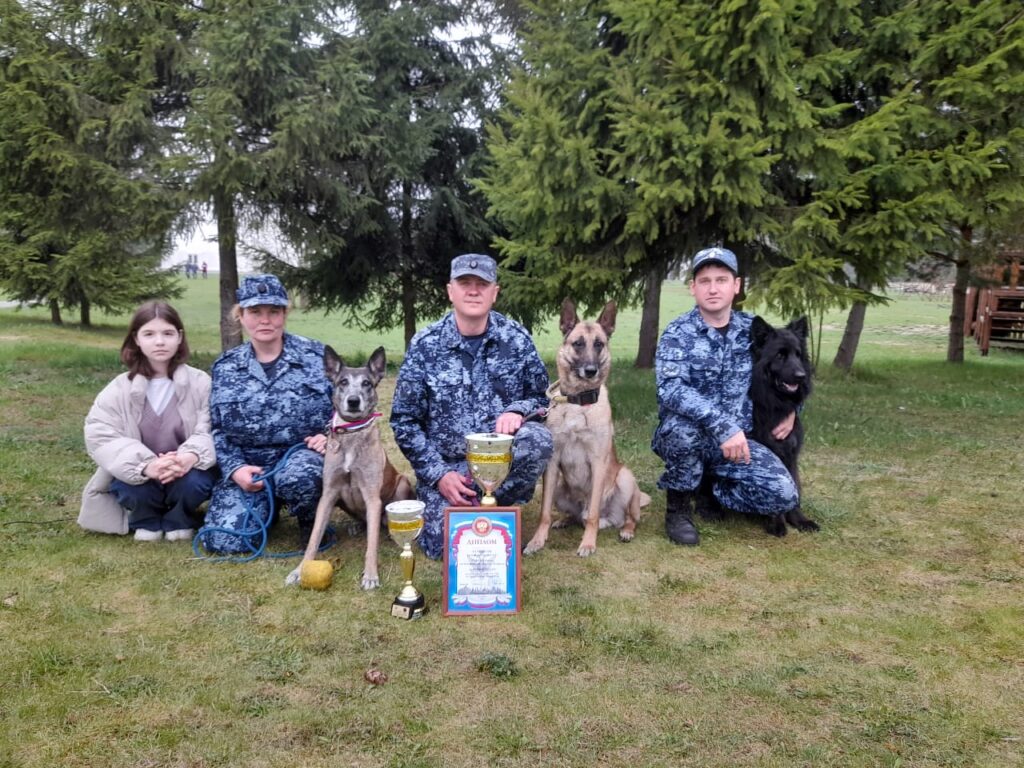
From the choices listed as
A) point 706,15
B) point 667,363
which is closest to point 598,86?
point 706,15

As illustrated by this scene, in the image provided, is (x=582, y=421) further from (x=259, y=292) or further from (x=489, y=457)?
(x=259, y=292)

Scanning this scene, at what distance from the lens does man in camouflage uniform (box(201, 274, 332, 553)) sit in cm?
390

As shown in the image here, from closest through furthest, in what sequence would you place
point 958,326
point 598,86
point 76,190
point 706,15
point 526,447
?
point 526,447 < point 706,15 < point 598,86 < point 76,190 < point 958,326

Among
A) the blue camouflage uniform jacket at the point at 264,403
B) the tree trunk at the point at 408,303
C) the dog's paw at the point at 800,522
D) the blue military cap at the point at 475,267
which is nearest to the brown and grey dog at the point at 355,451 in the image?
the blue camouflage uniform jacket at the point at 264,403

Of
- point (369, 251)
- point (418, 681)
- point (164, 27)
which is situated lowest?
point (418, 681)

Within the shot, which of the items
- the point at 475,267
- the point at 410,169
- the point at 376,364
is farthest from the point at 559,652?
the point at 410,169

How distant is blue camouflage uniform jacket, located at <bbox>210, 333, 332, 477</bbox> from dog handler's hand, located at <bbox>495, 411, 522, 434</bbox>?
1069 millimetres

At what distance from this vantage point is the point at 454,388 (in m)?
3.98

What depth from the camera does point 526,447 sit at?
3893 millimetres

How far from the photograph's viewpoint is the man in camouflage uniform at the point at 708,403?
165 inches

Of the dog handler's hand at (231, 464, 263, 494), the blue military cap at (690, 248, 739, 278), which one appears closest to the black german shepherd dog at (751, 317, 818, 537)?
the blue military cap at (690, 248, 739, 278)

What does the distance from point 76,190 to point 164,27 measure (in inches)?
102

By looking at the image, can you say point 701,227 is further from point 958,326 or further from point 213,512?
point 958,326

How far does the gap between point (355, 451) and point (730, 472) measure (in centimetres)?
229
